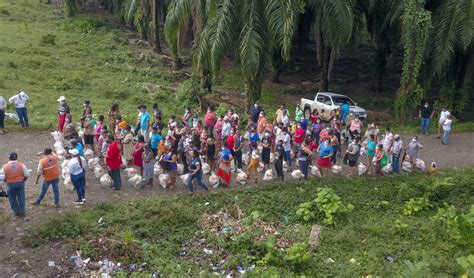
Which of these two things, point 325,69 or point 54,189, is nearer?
point 54,189

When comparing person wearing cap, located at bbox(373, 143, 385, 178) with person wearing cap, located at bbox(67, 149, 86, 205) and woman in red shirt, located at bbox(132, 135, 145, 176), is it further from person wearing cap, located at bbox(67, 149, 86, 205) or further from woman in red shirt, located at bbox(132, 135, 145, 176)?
person wearing cap, located at bbox(67, 149, 86, 205)

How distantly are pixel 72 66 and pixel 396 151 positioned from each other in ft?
59.6

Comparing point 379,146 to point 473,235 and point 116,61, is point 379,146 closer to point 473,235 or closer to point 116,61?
point 473,235

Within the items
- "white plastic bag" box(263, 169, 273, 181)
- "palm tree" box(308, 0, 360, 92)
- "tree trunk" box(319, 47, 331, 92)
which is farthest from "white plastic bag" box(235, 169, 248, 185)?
"tree trunk" box(319, 47, 331, 92)

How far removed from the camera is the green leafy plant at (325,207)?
1175cm

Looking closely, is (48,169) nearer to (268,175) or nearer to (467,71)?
(268,175)

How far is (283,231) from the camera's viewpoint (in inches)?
439

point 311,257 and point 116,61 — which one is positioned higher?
point 116,61

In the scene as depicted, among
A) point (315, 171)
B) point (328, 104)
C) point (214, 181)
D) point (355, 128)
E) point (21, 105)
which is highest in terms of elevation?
point (21, 105)

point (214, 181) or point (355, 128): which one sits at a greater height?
point (355, 128)

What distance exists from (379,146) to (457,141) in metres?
6.19

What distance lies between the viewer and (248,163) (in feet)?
47.1

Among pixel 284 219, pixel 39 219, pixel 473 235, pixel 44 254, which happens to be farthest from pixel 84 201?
pixel 473 235

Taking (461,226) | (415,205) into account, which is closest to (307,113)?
(415,205)
